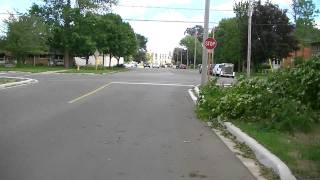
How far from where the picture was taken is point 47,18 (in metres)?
83.3

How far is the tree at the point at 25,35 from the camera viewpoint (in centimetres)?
7631

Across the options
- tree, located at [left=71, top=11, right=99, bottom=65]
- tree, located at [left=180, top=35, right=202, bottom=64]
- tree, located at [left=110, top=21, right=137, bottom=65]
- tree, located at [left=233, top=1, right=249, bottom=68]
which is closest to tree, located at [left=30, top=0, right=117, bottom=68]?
tree, located at [left=71, top=11, right=99, bottom=65]

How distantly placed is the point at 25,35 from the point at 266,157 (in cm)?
7017

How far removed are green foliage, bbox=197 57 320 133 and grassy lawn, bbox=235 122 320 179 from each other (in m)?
0.43

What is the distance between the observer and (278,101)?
14742 mm

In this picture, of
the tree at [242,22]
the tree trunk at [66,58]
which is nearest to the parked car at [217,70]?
the tree at [242,22]

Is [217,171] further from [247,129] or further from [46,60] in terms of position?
[46,60]

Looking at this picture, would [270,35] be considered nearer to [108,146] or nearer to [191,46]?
[108,146]

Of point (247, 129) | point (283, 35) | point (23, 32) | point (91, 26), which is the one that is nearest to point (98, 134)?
point (247, 129)

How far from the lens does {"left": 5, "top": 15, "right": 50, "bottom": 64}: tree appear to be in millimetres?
76312

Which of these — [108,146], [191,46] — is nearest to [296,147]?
[108,146]

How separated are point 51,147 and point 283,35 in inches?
2497

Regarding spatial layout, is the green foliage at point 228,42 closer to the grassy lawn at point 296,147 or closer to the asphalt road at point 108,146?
the asphalt road at point 108,146

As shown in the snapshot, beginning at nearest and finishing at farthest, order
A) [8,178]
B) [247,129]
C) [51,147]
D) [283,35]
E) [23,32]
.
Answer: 1. [8,178]
2. [51,147]
3. [247,129]
4. [283,35]
5. [23,32]
